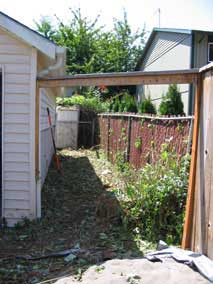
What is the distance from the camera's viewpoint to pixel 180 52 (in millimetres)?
15727

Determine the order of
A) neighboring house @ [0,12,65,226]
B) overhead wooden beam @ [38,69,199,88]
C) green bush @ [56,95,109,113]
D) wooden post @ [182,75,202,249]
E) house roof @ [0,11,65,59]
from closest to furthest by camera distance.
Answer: wooden post @ [182,75,202,249] → overhead wooden beam @ [38,69,199,88] → house roof @ [0,11,65,59] → neighboring house @ [0,12,65,226] → green bush @ [56,95,109,113]

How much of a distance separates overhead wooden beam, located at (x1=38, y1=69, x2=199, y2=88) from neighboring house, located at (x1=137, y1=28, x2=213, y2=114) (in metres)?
9.33

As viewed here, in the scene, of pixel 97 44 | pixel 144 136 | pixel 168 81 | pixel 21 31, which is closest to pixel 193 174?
pixel 168 81

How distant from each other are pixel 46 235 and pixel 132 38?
2714 cm

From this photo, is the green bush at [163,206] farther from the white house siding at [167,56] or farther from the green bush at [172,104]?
the white house siding at [167,56]

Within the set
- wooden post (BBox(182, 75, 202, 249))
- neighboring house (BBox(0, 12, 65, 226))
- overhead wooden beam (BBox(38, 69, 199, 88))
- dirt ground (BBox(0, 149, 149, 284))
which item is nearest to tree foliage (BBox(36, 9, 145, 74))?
dirt ground (BBox(0, 149, 149, 284))

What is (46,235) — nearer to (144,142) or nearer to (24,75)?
(24,75)

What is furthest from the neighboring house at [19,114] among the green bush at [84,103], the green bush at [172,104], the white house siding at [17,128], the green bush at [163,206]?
the green bush at [84,103]

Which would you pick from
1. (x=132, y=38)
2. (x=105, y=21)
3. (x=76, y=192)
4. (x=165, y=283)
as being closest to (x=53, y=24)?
(x=105, y=21)

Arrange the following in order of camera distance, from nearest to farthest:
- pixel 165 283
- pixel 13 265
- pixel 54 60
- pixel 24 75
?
pixel 165 283
pixel 13 265
pixel 24 75
pixel 54 60

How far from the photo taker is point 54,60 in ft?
20.8

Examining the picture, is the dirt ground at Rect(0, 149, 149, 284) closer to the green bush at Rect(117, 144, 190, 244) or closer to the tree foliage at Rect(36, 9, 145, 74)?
the green bush at Rect(117, 144, 190, 244)

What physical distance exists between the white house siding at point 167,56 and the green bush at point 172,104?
552 millimetres

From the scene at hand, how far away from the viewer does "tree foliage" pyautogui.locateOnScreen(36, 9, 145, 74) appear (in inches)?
1128
